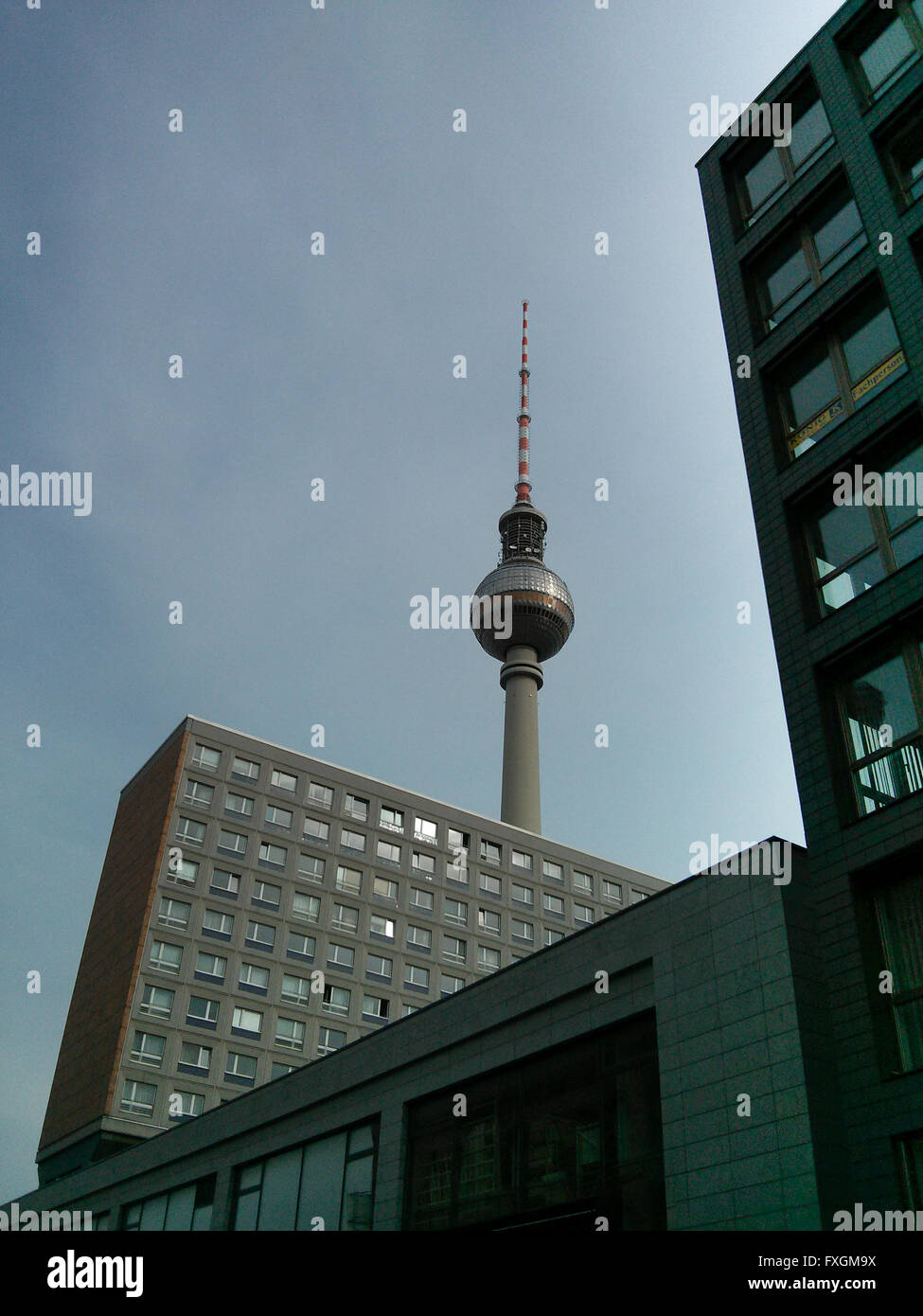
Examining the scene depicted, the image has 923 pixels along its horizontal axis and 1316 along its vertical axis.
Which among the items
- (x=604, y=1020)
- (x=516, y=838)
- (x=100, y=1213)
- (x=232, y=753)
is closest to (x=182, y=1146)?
(x=100, y=1213)

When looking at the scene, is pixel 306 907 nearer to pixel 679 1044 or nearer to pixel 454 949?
pixel 454 949

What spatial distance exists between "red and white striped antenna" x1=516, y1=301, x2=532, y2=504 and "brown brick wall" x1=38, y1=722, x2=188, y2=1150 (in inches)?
2522

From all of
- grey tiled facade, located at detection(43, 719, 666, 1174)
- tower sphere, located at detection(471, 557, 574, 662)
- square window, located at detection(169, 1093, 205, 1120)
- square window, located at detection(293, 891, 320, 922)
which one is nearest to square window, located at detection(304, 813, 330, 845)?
grey tiled facade, located at detection(43, 719, 666, 1174)

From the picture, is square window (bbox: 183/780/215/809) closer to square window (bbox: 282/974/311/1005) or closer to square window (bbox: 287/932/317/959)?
square window (bbox: 287/932/317/959)

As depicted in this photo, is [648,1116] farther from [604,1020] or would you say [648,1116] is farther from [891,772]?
[891,772]

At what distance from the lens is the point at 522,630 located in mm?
106750

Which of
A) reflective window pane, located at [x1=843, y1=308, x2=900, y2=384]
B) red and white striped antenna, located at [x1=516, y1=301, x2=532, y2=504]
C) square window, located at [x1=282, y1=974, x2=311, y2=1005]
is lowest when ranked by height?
reflective window pane, located at [x1=843, y1=308, x2=900, y2=384]

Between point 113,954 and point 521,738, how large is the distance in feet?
155

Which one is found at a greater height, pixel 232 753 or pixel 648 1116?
pixel 232 753

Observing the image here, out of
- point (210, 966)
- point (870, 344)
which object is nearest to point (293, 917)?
point (210, 966)

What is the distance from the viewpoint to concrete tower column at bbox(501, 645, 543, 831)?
309 ft
